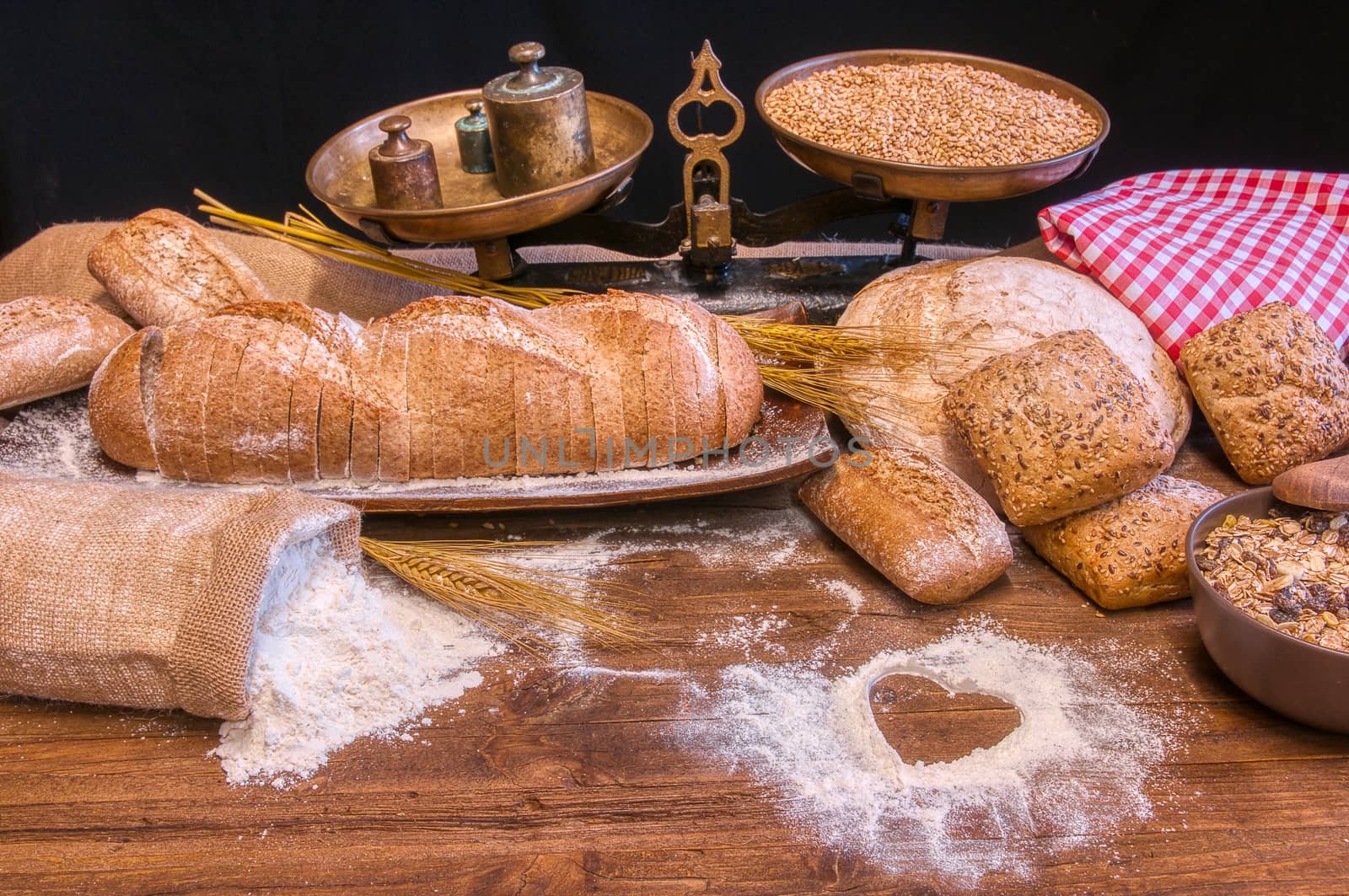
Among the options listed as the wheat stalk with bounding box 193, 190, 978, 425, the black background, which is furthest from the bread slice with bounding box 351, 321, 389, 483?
the black background

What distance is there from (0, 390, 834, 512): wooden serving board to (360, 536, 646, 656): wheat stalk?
15cm

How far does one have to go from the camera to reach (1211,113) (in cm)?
401

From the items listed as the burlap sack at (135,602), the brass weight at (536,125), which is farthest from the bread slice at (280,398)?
the brass weight at (536,125)

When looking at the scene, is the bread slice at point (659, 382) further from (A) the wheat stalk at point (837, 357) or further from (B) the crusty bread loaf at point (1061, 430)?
(B) the crusty bread loaf at point (1061, 430)

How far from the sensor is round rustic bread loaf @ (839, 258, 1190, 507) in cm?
252

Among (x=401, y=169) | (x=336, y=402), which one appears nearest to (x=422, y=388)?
(x=336, y=402)

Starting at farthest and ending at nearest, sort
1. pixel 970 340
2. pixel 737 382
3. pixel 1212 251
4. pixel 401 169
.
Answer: pixel 1212 251, pixel 401 169, pixel 970 340, pixel 737 382

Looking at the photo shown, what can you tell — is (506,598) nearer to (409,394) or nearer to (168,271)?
(409,394)

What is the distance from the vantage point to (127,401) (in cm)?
233

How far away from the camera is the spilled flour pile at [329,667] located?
191 centimetres

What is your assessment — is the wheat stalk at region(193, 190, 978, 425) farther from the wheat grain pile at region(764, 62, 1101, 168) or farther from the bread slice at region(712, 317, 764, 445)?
the wheat grain pile at region(764, 62, 1101, 168)

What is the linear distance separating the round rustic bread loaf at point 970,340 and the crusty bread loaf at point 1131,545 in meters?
0.26

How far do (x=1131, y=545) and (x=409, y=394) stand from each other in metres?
1.67

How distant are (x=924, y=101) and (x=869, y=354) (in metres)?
0.85
